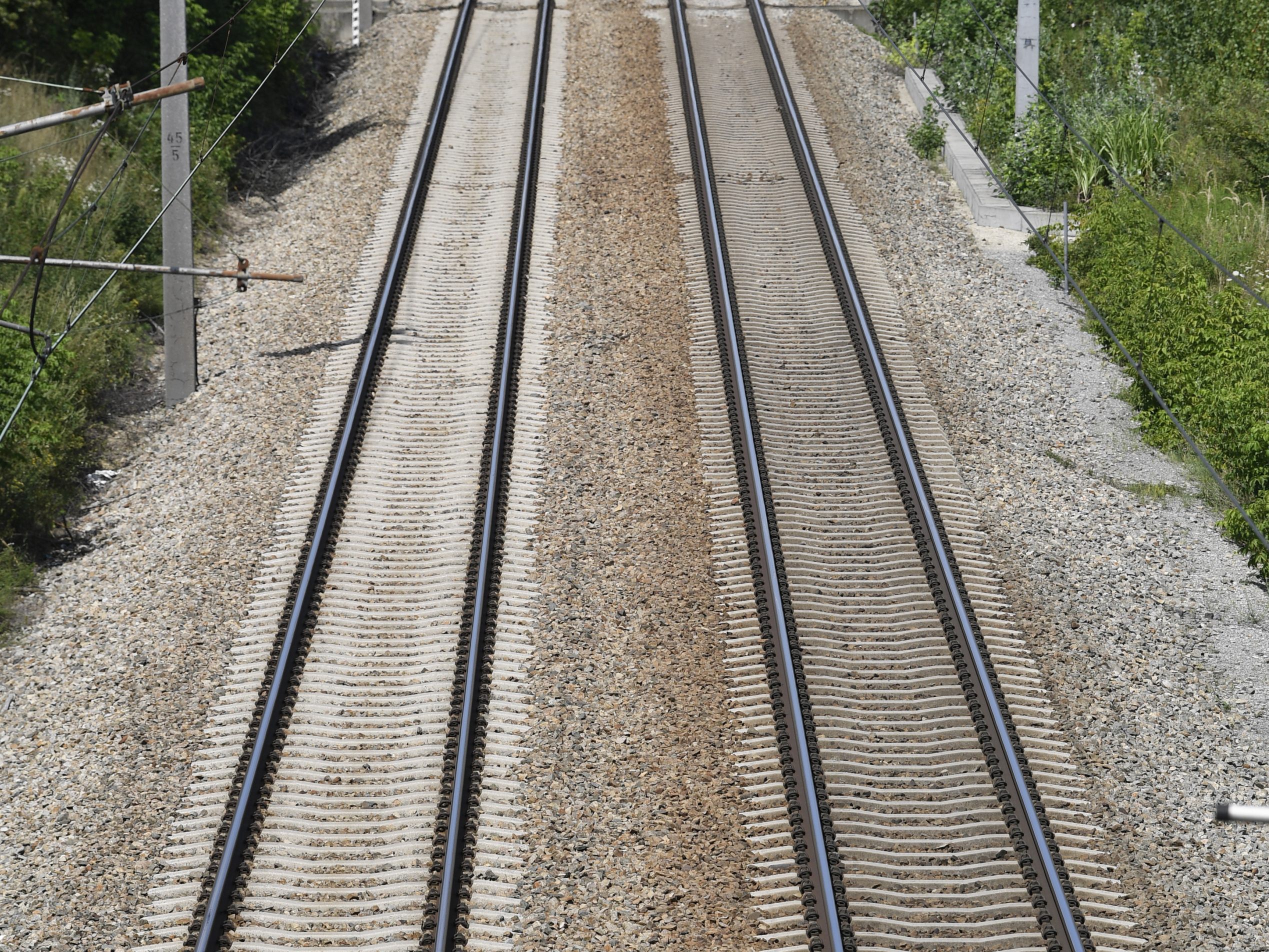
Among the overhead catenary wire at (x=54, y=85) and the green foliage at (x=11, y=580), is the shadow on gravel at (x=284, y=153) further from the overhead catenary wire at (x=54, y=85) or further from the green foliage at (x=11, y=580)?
the green foliage at (x=11, y=580)

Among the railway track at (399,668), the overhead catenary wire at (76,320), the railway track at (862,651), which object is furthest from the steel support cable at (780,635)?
the overhead catenary wire at (76,320)

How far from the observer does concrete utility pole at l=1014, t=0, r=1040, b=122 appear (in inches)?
707

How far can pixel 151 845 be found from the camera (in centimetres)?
794

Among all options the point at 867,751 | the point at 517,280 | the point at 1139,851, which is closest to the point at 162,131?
the point at 517,280

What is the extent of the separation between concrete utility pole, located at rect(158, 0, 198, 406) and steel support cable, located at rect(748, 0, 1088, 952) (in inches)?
286

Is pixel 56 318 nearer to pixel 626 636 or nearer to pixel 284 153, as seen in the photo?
pixel 284 153

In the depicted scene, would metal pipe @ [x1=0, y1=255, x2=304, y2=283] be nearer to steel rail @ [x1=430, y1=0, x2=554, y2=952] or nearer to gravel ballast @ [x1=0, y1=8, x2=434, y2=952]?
gravel ballast @ [x1=0, y1=8, x2=434, y2=952]

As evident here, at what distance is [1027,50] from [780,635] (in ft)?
40.2

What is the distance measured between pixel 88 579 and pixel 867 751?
22.0 ft

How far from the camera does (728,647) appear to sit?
955 centimetres

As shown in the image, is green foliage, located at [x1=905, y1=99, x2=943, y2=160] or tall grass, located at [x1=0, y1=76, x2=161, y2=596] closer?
tall grass, located at [x1=0, y1=76, x2=161, y2=596]

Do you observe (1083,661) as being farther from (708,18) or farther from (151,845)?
(708,18)

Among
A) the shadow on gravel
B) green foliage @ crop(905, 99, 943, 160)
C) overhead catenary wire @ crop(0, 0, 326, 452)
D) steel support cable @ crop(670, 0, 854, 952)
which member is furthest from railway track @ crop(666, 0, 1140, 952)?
the shadow on gravel

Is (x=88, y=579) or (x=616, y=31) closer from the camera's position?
(x=88, y=579)
